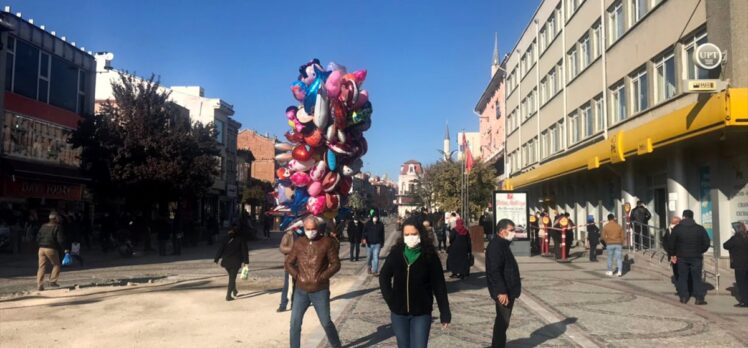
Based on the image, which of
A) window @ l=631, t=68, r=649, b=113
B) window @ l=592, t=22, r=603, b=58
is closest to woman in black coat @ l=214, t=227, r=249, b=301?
window @ l=631, t=68, r=649, b=113

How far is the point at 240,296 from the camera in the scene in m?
12.7

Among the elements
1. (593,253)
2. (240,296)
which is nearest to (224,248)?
(240,296)

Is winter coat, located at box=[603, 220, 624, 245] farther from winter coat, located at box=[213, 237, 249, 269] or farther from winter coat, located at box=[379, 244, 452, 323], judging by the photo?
winter coat, located at box=[379, 244, 452, 323]

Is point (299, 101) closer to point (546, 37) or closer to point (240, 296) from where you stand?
point (240, 296)

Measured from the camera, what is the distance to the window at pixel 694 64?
16359 mm

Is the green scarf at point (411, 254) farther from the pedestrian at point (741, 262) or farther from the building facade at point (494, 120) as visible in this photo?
the building facade at point (494, 120)

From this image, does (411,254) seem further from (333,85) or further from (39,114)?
(39,114)

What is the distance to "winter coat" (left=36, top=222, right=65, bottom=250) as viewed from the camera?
13312 millimetres

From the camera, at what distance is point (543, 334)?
28.2 feet

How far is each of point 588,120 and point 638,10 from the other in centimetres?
782

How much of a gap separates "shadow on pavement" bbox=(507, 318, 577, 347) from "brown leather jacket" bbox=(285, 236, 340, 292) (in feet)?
8.76

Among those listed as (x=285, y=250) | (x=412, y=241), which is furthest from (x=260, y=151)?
(x=412, y=241)

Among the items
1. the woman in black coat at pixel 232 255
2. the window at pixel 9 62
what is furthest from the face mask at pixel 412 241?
the window at pixel 9 62

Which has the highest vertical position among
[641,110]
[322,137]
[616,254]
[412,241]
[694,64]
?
[694,64]
